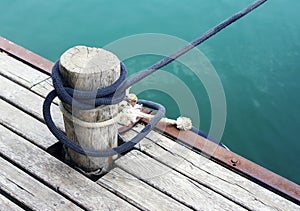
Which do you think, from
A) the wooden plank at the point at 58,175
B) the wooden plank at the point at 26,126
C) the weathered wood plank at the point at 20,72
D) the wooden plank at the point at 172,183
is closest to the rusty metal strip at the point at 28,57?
the weathered wood plank at the point at 20,72

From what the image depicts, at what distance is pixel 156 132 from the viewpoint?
2152 millimetres

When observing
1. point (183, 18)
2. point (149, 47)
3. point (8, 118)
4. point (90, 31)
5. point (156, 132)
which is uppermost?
point (149, 47)

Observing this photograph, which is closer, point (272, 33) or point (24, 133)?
point (24, 133)

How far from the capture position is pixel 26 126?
2107 millimetres

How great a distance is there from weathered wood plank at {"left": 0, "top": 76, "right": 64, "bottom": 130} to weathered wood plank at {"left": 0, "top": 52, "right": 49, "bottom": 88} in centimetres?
4

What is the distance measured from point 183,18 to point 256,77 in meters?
1.39

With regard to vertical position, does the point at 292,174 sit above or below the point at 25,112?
below

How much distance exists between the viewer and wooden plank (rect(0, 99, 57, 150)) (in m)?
2.04

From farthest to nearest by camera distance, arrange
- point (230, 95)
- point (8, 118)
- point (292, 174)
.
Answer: point (230, 95), point (292, 174), point (8, 118)

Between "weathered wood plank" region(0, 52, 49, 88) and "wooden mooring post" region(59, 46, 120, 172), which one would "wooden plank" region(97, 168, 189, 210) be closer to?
"wooden mooring post" region(59, 46, 120, 172)

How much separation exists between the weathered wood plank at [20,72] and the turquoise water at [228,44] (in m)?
1.75

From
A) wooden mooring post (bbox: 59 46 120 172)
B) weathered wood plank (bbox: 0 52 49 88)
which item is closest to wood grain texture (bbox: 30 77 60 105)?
weathered wood plank (bbox: 0 52 49 88)

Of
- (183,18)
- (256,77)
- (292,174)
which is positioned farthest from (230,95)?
(183,18)

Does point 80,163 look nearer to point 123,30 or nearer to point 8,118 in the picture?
point 8,118
